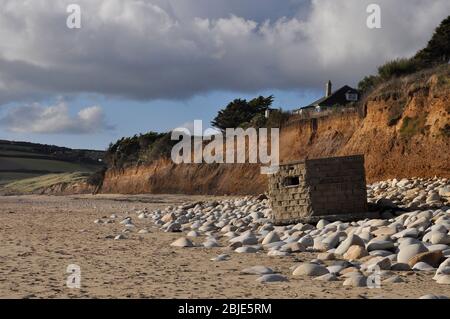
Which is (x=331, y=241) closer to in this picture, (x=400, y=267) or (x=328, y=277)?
(x=400, y=267)

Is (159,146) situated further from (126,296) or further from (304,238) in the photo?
(126,296)

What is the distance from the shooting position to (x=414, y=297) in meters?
4.78

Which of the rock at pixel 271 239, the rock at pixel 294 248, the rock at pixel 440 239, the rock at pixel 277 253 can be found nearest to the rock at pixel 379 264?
the rock at pixel 440 239

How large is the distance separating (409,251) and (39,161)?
94860 millimetres

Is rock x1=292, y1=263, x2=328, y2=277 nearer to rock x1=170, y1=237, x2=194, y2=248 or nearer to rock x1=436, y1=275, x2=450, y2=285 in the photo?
rock x1=436, y1=275, x2=450, y2=285

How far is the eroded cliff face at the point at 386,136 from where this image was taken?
62.3 feet

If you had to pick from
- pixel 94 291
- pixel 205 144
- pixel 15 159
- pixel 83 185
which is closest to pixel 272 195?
pixel 94 291

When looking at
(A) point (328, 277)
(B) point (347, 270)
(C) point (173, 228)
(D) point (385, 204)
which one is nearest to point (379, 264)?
(B) point (347, 270)

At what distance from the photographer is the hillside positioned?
8819 centimetres

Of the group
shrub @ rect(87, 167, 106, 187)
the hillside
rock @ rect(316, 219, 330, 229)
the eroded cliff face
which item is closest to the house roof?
the eroded cliff face

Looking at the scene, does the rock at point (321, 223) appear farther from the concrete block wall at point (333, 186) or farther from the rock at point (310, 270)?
the rock at point (310, 270)

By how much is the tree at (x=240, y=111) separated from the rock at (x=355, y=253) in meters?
41.1

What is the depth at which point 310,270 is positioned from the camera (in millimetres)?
6008

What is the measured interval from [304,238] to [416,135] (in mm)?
12948
